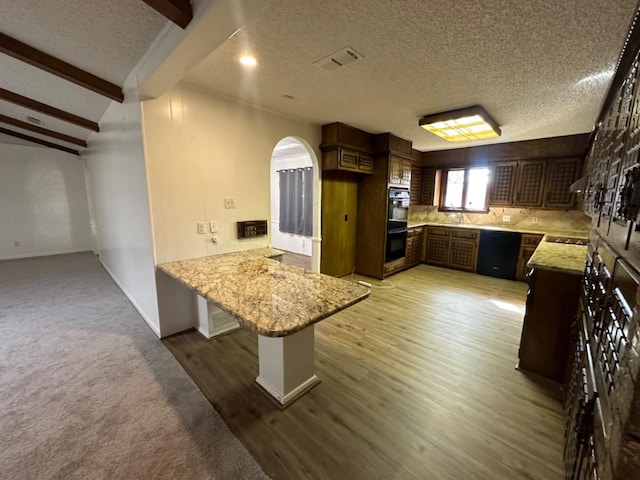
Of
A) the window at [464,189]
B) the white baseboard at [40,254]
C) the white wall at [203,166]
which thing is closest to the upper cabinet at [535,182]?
the window at [464,189]

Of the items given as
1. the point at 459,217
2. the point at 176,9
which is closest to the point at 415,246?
the point at 459,217

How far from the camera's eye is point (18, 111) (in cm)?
393

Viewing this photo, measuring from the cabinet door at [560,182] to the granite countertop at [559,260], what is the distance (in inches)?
84.3

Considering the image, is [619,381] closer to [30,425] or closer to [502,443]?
[502,443]

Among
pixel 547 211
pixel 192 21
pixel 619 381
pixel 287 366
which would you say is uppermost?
pixel 192 21

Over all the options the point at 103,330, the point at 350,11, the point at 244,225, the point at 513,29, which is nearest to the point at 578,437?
the point at 513,29

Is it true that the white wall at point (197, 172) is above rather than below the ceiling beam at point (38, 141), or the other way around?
below

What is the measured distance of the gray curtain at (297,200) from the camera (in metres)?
5.85

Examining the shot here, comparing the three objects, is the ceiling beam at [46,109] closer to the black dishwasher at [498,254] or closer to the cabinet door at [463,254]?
A: the cabinet door at [463,254]

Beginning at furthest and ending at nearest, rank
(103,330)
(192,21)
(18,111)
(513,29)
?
(18,111)
(103,330)
(513,29)
(192,21)

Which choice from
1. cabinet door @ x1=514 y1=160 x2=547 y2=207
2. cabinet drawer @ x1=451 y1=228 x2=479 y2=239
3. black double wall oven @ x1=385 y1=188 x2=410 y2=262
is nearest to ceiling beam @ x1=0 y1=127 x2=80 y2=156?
black double wall oven @ x1=385 y1=188 x2=410 y2=262

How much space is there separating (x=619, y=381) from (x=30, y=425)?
2954mm

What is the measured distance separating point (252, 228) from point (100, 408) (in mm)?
1975

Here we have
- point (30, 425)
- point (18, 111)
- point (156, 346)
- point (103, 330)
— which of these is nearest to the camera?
point (30, 425)
